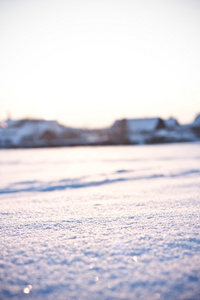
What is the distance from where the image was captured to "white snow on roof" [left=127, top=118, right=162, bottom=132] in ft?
99.7

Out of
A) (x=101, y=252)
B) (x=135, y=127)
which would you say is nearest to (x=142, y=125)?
(x=135, y=127)

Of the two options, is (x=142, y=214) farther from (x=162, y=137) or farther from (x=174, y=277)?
(x=162, y=137)

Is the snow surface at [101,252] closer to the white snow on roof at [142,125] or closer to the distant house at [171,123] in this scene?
the white snow on roof at [142,125]

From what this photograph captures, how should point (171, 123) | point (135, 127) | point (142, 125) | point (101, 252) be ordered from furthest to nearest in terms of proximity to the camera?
point (171, 123) < point (135, 127) < point (142, 125) < point (101, 252)

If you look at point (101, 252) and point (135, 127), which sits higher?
point (135, 127)

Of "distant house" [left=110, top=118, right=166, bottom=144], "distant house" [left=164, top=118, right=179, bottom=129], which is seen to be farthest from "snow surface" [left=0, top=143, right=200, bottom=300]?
"distant house" [left=164, top=118, right=179, bottom=129]

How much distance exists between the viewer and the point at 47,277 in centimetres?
80

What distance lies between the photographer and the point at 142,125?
1229 inches

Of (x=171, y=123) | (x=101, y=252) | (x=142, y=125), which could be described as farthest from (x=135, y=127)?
(x=101, y=252)

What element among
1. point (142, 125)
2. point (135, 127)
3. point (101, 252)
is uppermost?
point (142, 125)

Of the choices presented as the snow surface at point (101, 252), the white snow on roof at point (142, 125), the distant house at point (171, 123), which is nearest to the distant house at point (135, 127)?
the white snow on roof at point (142, 125)

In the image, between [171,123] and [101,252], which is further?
[171,123]

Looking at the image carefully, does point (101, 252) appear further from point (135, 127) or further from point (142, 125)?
point (135, 127)

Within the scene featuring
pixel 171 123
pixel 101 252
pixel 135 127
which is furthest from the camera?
pixel 171 123
